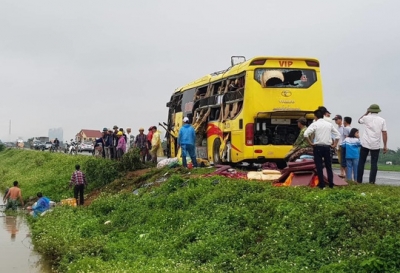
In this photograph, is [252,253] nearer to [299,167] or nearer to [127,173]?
[299,167]

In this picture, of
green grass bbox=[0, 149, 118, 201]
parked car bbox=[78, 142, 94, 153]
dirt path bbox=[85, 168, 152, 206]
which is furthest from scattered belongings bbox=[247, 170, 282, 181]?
parked car bbox=[78, 142, 94, 153]

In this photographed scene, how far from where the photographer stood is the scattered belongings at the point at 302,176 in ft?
36.7

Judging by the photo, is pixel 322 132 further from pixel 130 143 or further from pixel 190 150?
pixel 130 143

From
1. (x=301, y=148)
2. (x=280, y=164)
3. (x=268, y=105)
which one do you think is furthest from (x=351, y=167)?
(x=268, y=105)

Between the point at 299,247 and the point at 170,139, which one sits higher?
the point at 170,139

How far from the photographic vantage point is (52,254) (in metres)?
11.6

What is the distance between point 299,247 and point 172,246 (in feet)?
9.16

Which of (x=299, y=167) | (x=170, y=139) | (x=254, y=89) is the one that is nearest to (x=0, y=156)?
(x=170, y=139)

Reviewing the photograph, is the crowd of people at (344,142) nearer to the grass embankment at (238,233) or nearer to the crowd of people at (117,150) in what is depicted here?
the grass embankment at (238,233)

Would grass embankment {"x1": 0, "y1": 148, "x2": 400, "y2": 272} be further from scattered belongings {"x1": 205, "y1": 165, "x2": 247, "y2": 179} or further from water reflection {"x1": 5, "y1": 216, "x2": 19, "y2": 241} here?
water reflection {"x1": 5, "y1": 216, "x2": 19, "y2": 241}

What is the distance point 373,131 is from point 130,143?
14399mm

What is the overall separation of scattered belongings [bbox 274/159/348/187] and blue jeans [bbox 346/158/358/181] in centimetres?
170

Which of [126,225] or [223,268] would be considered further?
[126,225]

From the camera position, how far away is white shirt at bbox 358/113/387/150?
453 inches
